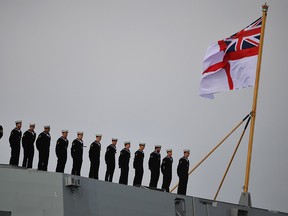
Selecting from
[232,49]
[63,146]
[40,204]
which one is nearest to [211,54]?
[232,49]

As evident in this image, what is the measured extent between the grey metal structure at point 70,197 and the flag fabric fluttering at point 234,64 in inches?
294

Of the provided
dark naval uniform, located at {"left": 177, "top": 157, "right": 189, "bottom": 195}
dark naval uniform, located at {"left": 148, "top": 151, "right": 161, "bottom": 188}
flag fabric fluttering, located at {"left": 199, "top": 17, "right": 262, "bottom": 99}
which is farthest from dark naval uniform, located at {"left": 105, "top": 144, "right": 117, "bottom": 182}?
flag fabric fluttering, located at {"left": 199, "top": 17, "right": 262, "bottom": 99}

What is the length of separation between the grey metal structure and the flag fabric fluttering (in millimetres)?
7467

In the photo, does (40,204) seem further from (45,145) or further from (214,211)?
(214,211)

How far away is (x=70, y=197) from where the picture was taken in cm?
2128

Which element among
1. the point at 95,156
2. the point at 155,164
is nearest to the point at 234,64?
the point at 155,164

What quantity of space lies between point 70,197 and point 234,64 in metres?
12.2

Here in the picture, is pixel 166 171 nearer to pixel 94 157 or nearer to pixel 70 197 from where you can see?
pixel 94 157

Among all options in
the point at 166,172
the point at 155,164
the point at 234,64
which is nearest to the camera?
the point at 155,164

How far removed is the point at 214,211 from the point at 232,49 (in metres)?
7.59

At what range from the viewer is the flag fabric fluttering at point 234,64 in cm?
3112

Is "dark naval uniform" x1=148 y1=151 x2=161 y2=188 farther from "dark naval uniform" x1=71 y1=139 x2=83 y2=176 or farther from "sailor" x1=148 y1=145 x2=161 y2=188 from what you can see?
"dark naval uniform" x1=71 y1=139 x2=83 y2=176

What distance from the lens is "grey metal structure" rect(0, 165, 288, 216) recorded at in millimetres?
20703

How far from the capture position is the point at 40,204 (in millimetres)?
20750
